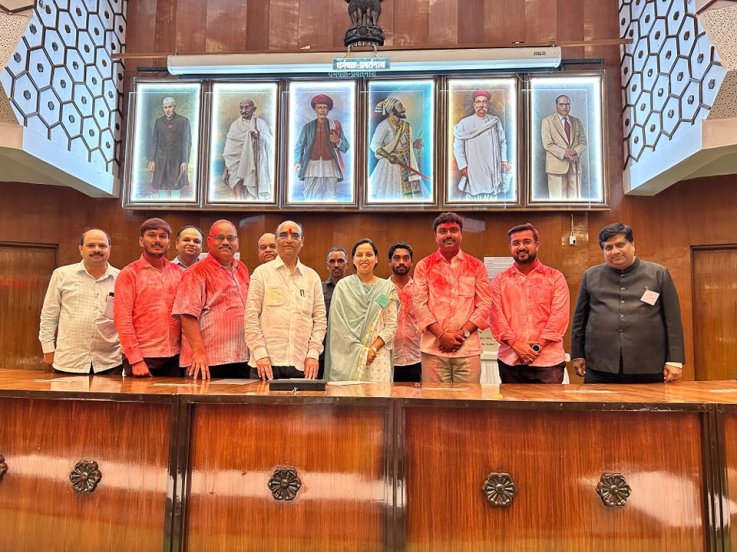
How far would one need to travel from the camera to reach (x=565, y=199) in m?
5.34

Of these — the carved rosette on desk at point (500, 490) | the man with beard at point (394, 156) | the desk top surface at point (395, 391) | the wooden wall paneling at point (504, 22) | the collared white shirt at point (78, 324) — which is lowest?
the carved rosette on desk at point (500, 490)

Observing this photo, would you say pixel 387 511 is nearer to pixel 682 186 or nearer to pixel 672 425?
pixel 672 425

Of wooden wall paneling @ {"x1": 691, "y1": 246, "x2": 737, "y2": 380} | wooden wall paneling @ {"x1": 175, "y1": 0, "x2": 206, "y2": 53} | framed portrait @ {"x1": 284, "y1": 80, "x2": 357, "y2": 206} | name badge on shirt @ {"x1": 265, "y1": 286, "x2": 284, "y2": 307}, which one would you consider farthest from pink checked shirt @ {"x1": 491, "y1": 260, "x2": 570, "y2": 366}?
wooden wall paneling @ {"x1": 175, "y1": 0, "x2": 206, "y2": 53}

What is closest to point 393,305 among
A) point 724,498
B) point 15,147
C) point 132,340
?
point 132,340

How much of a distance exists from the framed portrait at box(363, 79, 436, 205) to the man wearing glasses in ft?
3.80

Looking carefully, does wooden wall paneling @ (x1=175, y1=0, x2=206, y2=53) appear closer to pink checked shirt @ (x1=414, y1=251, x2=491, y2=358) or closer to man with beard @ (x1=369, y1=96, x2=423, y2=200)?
man with beard @ (x1=369, y1=96, x2=423, y2=200)

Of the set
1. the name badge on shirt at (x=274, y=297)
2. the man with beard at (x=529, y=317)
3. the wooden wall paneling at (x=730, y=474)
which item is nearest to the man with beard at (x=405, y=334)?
the man with beard at (x=529, y=317)

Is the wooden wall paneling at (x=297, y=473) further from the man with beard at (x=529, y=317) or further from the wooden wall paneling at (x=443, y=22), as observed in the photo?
the wooden wall paneling at (x=443, y=22)

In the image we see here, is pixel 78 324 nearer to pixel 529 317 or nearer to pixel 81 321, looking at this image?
pixel 81 321

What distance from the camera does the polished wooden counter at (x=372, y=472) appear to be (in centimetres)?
168

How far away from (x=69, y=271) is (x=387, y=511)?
2.62 m

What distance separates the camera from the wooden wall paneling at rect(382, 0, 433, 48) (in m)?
5.76

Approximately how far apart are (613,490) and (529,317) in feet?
5.14

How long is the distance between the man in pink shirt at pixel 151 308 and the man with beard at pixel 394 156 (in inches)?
114
